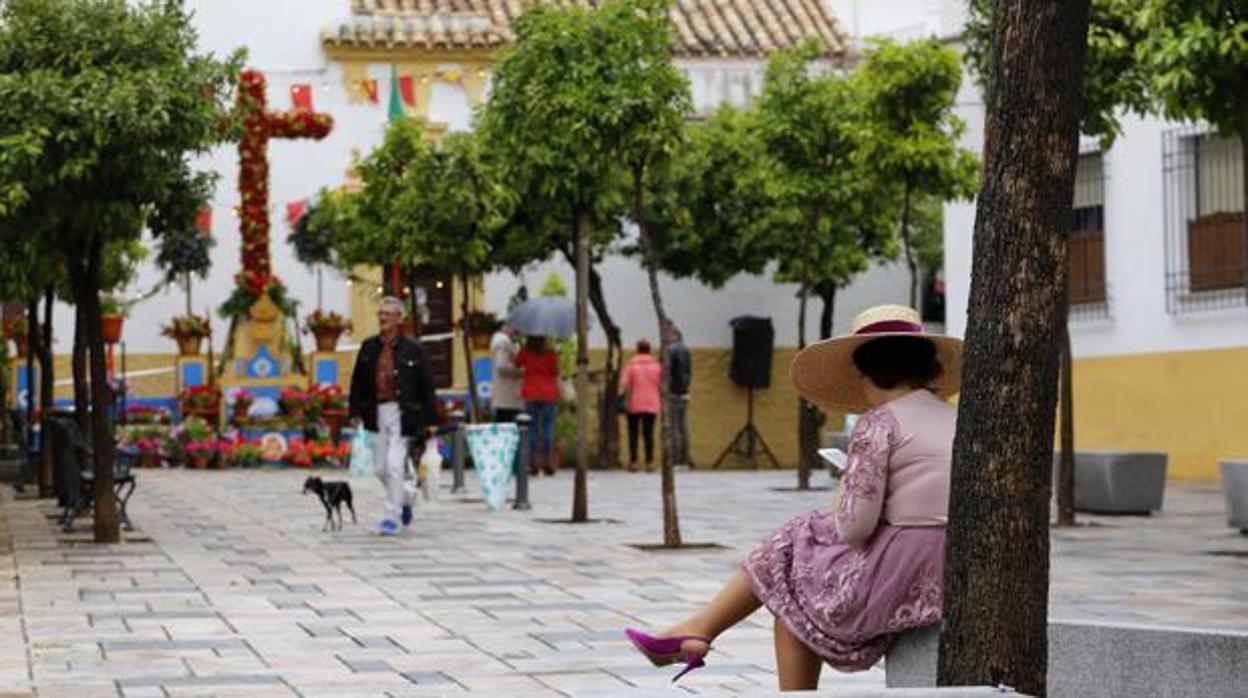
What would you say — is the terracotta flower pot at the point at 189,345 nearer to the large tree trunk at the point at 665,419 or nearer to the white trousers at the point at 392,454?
the white trousers at the point at 392,454

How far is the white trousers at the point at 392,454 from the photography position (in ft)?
58.3

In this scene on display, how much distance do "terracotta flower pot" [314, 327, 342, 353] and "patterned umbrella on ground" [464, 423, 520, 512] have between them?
12302 mm

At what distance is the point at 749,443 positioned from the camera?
1391 inches

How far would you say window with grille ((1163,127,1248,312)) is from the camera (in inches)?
949

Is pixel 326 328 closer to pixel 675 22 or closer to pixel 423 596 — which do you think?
pixel 675 22

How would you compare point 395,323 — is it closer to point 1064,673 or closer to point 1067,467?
point 1067,467

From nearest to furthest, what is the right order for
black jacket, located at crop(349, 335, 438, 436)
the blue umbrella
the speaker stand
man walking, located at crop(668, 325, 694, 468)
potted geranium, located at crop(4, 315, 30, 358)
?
1. black jacket, located at crop(349, 335, 438, 436)
2. the blue umbrella
3. man walking, located at crop(668, 325, 694, 468)
4. potted geranium, located at crop(4, 315, 30, 358)
5. the speaker stand

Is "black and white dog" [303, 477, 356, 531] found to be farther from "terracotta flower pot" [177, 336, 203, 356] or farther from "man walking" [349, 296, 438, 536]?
"terracotta flower pot" [177, 336, 203, 356]

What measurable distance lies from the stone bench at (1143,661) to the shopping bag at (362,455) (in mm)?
21237

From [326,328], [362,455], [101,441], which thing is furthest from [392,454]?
[326,328]

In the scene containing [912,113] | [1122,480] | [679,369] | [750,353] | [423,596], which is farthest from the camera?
[750,353]

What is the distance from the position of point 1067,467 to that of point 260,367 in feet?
55.7

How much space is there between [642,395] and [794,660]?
24.7m

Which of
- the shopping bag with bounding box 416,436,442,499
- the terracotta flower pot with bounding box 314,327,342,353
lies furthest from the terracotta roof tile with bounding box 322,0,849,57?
the shopping bag with bounding box 416,436,442,499
